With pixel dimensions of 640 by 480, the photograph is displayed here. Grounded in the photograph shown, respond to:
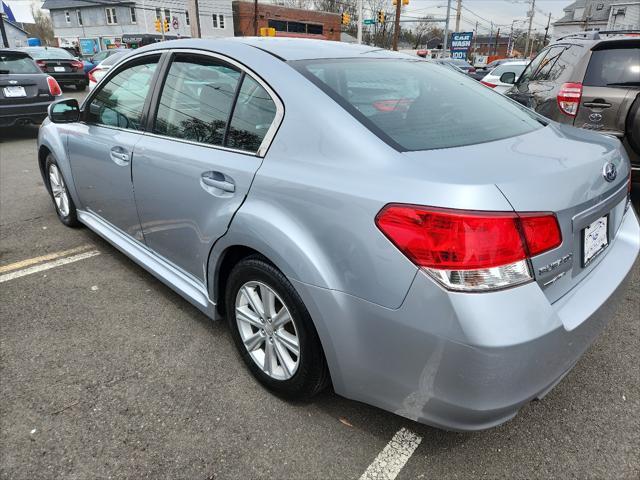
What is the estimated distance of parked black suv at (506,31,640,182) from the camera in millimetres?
4238

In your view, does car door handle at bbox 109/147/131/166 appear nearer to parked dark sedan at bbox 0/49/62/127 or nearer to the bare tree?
parked dark sedan at bbox 0/49/62/127

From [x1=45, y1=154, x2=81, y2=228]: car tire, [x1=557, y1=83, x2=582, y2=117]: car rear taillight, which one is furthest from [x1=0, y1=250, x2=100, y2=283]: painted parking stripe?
[x1=557, y1=83, x2=582, y2=117]: car rear taillight

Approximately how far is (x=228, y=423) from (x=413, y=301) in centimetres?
113

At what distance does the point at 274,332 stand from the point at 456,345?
3.07ft

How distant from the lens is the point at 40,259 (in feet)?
12.6

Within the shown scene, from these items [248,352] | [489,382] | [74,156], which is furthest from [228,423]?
[74,156]

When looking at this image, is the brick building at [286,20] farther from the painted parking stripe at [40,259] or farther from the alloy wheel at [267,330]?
the alloy wheel at [267,330]

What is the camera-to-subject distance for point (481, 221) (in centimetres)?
148

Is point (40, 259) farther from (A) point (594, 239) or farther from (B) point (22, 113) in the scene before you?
(B) point (22, 113)

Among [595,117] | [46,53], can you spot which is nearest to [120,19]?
[46,53]

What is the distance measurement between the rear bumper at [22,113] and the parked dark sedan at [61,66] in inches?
366

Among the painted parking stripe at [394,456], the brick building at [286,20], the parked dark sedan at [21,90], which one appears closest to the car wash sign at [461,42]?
the brick building at [286,20]

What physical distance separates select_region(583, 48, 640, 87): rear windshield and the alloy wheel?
398 centimetres

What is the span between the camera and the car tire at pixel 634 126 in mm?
4148
